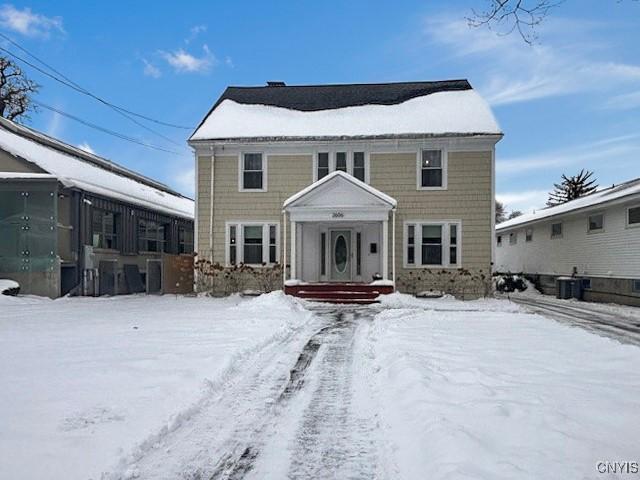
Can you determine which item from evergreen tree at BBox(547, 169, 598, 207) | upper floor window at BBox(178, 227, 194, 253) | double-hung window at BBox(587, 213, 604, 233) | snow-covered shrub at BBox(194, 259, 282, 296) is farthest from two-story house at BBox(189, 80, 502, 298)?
evergreen tree at BBox(547, 169, 598, 207)

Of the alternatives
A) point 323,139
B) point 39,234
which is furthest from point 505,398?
point 39,234

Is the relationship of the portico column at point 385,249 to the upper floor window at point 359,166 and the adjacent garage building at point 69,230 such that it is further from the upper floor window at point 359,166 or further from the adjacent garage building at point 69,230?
the adjacent garage building at point 69,230

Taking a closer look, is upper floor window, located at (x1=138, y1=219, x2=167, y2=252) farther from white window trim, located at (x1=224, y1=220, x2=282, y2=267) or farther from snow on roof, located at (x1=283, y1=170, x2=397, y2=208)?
snow on roof, located at (x1=283, y1=170, x2=397, y2=208)

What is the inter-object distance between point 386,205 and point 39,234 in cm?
1102

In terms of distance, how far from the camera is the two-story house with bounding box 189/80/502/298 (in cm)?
1605

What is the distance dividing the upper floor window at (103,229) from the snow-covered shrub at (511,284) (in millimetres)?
17721

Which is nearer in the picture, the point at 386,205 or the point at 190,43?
the point at 386,205

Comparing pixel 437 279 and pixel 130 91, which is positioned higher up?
pixel 130 91

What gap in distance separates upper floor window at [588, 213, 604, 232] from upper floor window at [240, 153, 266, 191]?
12.5 m

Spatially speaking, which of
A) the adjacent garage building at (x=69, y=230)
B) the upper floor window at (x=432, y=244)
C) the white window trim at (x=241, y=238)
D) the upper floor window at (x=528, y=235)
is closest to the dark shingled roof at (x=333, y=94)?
the white window trim at (x=241, y=238)

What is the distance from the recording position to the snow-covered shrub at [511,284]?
23.4 meters

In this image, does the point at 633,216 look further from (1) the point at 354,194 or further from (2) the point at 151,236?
(2) the point at 151,236

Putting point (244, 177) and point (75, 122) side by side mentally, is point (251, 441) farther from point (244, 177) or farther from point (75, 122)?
point (75, 122)

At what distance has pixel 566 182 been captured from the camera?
38.6 m
